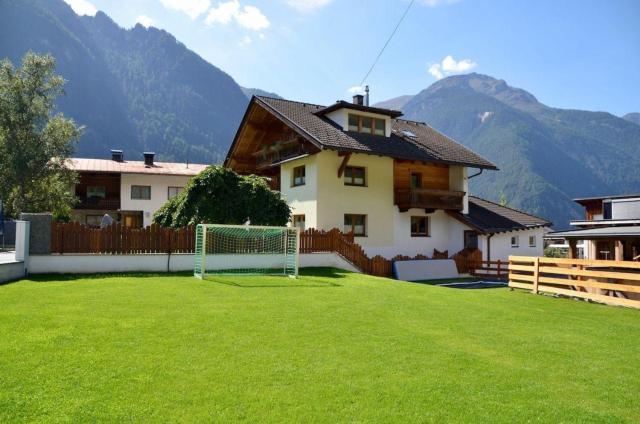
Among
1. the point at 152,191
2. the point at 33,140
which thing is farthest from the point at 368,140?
the point at 152,191

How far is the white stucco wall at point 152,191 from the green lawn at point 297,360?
1270 inches

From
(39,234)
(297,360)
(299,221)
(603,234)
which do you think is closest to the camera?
(297,360)

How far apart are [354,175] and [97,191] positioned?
27.6 m

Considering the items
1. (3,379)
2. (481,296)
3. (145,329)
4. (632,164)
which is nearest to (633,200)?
(481,296)

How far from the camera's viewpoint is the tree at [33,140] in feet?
102

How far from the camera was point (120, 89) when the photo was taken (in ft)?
533

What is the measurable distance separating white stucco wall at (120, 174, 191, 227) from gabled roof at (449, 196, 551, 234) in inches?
1036

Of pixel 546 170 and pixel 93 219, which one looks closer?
pixel 93 219

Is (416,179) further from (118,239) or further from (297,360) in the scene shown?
(297,360)

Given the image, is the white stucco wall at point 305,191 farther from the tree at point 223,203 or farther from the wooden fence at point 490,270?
the wooden fence at point 490,270

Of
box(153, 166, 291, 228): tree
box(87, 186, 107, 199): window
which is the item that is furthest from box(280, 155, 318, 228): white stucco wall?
box(87, 186, 107, 199): window

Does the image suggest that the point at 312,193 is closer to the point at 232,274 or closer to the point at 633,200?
the point at 232,274

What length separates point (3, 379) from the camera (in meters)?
5.36

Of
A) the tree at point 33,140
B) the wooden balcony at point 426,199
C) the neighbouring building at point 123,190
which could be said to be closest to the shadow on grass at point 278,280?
the wooden balcony at point 426,199
